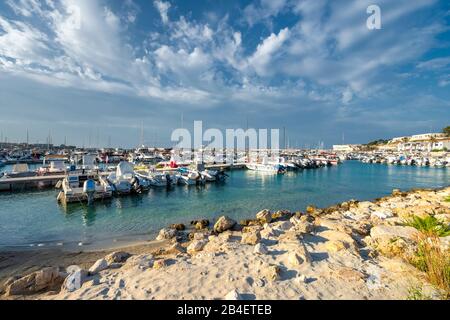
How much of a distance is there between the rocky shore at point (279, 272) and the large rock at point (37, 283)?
0.02 metres

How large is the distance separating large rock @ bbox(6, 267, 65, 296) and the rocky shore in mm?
25

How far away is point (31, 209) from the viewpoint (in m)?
19.0

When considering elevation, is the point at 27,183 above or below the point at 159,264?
above

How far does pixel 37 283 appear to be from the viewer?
6.82 meters

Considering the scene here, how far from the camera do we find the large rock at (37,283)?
671 centimetres

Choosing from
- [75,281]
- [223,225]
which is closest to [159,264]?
[75,281]

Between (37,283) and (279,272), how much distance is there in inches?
275

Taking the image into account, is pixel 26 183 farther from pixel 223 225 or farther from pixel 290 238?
pixel 290 238
